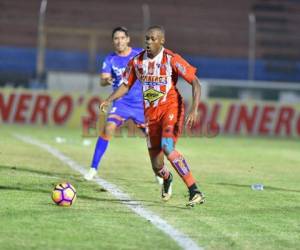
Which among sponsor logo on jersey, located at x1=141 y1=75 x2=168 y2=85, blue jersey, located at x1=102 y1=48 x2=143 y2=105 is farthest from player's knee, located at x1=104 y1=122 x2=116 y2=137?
sponsor logo on jersey, located at x1=141 y1=75 x2=168 y2=85

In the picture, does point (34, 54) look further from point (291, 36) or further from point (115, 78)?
point (115, 78)

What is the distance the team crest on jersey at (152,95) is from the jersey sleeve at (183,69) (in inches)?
11.5

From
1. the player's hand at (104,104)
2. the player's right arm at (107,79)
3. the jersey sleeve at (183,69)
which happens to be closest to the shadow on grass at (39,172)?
the player's right arm at (107,79)

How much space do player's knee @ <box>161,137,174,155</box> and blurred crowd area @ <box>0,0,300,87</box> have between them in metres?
18.2

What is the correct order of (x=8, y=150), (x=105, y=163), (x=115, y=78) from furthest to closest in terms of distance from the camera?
(x=8, y=150) < (x=105, y=163) < (x=115, y=78)

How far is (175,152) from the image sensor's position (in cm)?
799

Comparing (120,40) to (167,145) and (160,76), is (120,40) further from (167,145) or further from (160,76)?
(167,145)

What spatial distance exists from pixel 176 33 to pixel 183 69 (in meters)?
20.2

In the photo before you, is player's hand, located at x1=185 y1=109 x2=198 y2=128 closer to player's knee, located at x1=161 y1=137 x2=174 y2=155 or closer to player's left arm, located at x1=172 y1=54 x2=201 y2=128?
player's left arm, located at x1=172 y1=54 x2=201 y2=128

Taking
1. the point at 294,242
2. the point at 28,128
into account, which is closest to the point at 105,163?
the point at 294,242

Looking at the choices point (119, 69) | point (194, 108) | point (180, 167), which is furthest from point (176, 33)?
point (194, 108)

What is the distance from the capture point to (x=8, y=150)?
1412 centimetres

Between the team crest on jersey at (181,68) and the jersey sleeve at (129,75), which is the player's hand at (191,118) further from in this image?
the jersey sleeve at (129,75)

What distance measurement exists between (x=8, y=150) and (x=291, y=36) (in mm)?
16959
